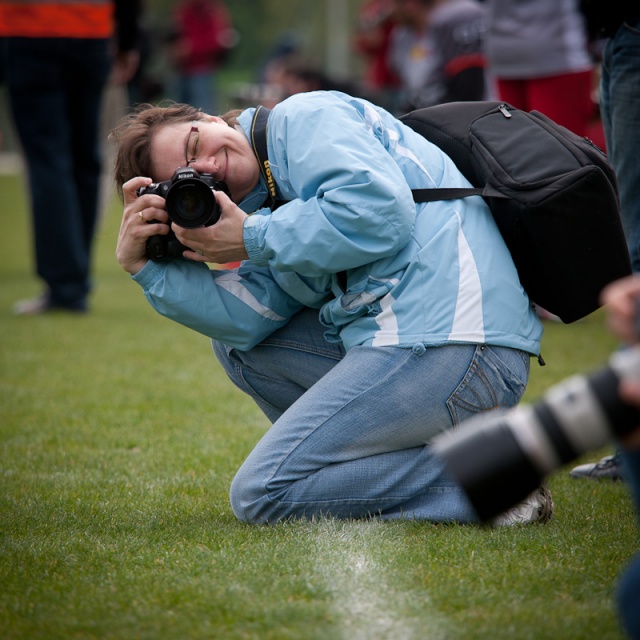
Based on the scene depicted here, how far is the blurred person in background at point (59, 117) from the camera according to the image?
5238 millimetres

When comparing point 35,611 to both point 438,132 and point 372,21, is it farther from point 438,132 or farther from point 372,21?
point 372,21

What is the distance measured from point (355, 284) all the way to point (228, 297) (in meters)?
0.37

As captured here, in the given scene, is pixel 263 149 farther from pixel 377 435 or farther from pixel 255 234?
pixel 377 435

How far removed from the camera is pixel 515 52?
449cm

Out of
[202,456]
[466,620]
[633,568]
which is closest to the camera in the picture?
[633,568]

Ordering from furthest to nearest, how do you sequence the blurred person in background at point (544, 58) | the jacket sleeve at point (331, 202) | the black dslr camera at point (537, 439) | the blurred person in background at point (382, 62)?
the blurred person in background at point (382, 62) → the blurred person in background at point (544, 58) → the jacket sleeve at point (331, 202) → the black dslr camera at point (537, 439)

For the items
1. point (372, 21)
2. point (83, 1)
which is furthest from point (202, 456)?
point (372, 21)

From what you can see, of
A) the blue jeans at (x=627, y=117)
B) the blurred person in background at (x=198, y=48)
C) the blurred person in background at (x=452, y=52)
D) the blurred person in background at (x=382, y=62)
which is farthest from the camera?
the blurred person in background at (x=198, y=48)

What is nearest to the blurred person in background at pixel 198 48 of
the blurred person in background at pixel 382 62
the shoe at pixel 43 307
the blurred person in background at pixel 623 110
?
the blurred person in background at pixel 382 62

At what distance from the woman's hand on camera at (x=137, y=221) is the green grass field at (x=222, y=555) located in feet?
2.10

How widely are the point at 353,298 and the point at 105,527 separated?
79cm

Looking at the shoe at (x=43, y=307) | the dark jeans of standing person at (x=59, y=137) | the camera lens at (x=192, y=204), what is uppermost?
the camera lens at (x=192, y=204)

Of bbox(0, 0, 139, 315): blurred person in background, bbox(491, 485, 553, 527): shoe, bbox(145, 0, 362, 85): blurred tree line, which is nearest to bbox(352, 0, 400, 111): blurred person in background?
bbox(145, 0, 362, 85): blurred tree line

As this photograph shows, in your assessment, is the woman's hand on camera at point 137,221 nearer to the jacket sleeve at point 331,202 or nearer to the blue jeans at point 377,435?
the jacket sleeve at point 331,202
